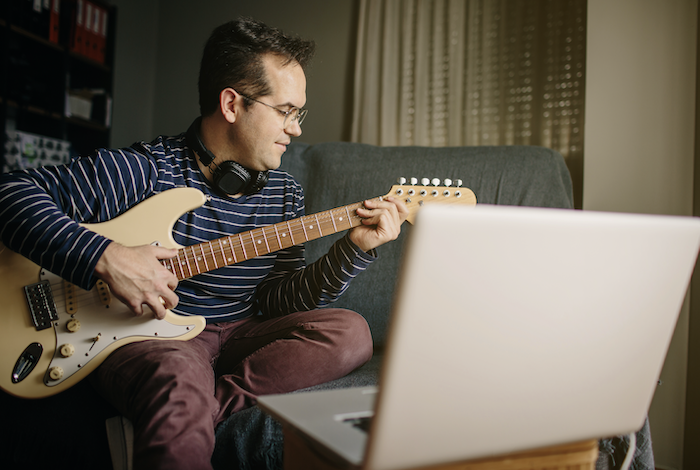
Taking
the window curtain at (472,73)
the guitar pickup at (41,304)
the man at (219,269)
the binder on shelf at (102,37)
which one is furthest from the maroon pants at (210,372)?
the binder on shelf at (102,37)

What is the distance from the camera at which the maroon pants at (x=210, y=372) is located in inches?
26.6

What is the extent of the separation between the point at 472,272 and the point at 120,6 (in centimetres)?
348

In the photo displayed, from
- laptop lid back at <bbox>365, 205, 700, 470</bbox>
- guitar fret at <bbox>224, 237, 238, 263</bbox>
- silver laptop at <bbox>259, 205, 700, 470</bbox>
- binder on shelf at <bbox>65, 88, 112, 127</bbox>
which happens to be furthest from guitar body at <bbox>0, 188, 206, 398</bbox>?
binder on shelf at <bbox>65, 88, 112, 127</bbox>

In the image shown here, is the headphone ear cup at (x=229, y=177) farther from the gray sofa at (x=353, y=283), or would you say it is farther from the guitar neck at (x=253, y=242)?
the gray sofa at (x=353, y=283)

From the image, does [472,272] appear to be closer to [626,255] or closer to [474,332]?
[474,332]

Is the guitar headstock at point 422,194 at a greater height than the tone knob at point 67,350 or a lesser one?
greater

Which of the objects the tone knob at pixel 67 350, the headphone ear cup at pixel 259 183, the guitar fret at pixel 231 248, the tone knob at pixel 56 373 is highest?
the headphone ear cup at pixel 259 183

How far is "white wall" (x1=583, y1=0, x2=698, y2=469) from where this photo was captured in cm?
142

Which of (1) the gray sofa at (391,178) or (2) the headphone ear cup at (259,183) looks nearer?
(2) the headphone ear cup at (259,183)

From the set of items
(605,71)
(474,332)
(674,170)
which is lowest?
(474,332)

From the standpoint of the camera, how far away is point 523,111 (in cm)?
222

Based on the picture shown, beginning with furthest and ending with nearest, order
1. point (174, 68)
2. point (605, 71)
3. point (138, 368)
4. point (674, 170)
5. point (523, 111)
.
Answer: point (174, 68), point (523, 111), point (605, 71), point (674, 170), point (138, 368)

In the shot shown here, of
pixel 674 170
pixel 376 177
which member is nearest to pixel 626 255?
pixel 376 177

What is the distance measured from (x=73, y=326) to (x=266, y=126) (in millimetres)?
633
